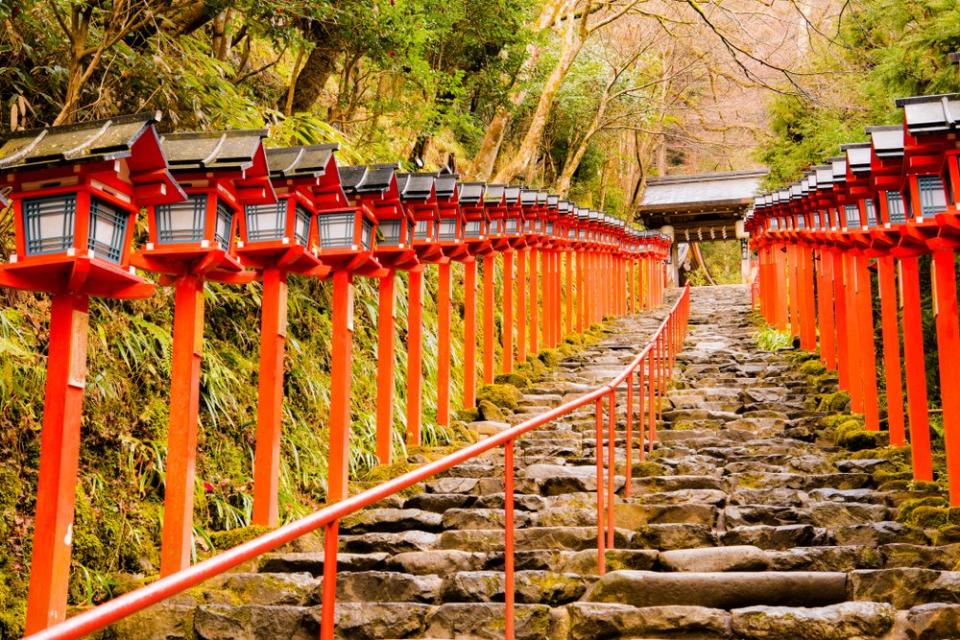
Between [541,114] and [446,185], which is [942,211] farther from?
[541,114]

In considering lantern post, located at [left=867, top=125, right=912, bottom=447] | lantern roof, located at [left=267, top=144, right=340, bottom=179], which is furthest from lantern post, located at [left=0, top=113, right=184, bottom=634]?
lantern post, located at [left=867, top=125, right=912, bottom=447]

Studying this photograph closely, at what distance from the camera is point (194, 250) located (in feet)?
16.4

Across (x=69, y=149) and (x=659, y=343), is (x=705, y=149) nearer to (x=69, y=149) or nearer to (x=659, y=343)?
(x=659, y=343)

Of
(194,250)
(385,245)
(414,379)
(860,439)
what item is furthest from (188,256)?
(860,439)

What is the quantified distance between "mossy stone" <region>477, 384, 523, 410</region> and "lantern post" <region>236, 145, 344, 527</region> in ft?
16.1

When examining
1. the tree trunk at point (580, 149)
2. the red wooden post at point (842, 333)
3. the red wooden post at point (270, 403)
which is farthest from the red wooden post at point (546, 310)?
the red wooden post at point (270, 403)

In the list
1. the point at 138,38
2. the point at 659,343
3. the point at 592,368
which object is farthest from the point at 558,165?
the point at 138,38

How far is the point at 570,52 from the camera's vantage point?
16125mm

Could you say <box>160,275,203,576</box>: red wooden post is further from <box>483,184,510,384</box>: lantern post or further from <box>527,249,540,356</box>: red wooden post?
<box>527,249,540,356</box>: red wooden post

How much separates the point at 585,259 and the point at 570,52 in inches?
153

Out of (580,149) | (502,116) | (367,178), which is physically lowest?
(367,178)

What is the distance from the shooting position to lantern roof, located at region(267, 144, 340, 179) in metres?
6.11

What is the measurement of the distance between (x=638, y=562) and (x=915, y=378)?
11.0 feet

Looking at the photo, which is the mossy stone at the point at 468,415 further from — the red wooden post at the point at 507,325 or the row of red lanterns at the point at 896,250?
the row of red lanterns at the point at 896,250
